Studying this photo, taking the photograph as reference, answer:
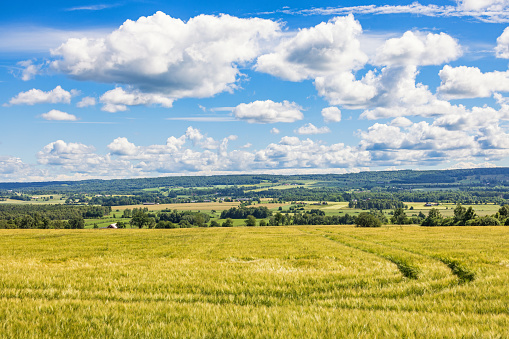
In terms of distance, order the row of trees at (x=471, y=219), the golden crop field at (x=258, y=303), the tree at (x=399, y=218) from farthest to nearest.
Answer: the tree at (x=399, y=218) → the row of trees at (x=471, y=219) → the golden crop field at (x=258, y=303)

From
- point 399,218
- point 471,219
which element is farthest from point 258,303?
point 399,218

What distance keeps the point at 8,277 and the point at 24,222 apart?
13075cm

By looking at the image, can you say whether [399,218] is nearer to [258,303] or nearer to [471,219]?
[471,219]

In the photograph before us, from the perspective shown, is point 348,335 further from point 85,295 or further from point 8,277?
point 8,277

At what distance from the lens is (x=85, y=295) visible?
10078 mm

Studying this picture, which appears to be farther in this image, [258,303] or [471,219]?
[471,219]

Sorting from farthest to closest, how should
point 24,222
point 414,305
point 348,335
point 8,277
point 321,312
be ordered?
point 24,222, point 8,277, point 414,305, point 321,312, point 348,335

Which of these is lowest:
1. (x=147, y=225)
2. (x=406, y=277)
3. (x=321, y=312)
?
(x=147, y=225)

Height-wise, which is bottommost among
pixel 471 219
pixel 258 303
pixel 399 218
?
pixel 399 218

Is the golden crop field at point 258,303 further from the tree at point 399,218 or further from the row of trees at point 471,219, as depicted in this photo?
the tree at point 399,218

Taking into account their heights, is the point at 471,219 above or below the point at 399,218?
above

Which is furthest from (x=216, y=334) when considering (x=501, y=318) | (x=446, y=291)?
(x=446, y=291)

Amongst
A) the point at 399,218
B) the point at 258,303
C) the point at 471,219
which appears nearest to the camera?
the point at 258,303

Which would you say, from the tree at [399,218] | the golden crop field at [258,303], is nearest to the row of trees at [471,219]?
the tree at [399,218]
